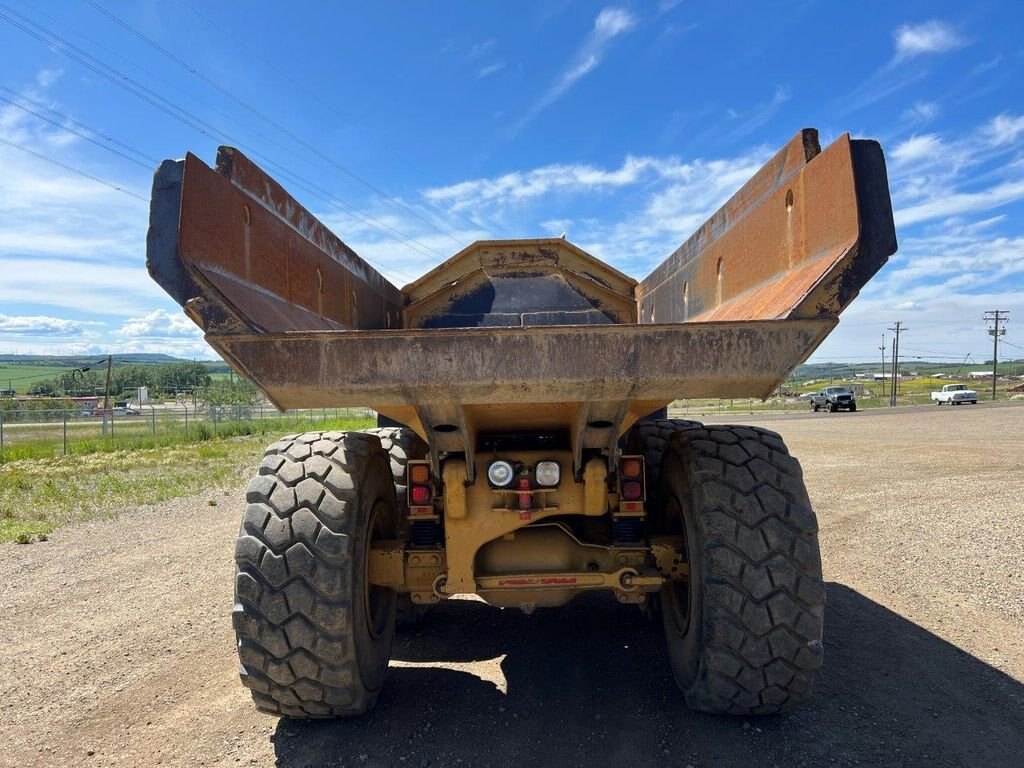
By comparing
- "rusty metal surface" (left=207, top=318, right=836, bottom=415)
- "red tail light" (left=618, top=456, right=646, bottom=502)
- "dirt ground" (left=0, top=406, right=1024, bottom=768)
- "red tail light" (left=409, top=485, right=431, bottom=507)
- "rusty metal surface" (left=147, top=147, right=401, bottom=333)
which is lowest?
"dirt ground" (left=0, top=406, right=1024, bottom=768)

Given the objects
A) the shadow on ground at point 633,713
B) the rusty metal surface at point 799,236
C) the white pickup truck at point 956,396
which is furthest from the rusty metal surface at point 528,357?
the white pickup truck at point 956,396

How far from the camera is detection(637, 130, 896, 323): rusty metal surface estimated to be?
219cm

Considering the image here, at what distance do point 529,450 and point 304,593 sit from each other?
1.23 metres

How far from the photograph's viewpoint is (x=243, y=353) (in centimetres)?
230

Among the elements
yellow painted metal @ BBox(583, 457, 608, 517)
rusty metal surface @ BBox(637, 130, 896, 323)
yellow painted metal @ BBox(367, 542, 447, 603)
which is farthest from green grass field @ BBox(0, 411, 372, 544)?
rusty metal surface @ BBox(637, 130, 896, 323)

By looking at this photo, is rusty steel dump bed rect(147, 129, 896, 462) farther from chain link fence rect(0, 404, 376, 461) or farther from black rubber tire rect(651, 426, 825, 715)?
chain link fence rect(0, 404, 376, 461)

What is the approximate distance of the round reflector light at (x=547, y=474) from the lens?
3.11m

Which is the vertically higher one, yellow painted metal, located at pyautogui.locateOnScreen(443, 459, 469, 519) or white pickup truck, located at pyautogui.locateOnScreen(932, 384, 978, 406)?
yellow painted metal, located at pyautogui.locateOnScreen(443, 459, 469, 519)

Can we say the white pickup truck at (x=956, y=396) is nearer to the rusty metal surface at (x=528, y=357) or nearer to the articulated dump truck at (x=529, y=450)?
the articulated dump truck at (x=529, y=450)

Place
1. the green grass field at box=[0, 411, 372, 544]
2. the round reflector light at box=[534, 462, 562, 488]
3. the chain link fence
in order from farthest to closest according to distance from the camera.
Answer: the chain link fence → the green grass field at box=[0, 411, 372, 544] → the round reflector light at box=[534, 462, 562, 488]

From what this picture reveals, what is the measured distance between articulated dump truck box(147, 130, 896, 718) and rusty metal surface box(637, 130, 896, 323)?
0.01 metres

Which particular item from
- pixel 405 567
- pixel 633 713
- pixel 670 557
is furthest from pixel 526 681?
pixel 670 557

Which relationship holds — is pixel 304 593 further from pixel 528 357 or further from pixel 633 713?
pixel 633 713

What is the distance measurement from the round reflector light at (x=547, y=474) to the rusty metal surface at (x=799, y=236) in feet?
3.63
